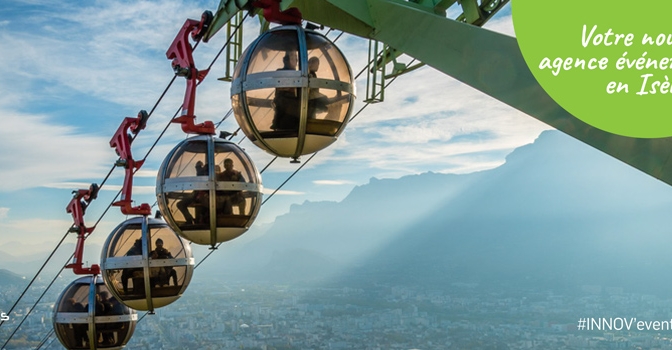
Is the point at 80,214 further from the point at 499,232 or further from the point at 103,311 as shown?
the point at 499,232

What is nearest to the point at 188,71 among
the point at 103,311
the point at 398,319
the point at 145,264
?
the point at 145,264

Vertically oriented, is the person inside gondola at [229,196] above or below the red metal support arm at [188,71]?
below

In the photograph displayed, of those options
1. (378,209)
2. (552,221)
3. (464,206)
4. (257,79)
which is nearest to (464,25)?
(257,79)

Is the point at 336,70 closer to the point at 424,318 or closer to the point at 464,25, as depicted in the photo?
the point at 464,25

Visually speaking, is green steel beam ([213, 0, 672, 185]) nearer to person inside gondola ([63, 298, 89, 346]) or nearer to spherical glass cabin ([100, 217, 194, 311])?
spherical glass cabin ([100, 217, 194, 311])

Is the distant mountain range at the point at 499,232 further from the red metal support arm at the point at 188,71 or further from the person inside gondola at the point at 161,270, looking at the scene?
the red metal support arm at the point at 188,71

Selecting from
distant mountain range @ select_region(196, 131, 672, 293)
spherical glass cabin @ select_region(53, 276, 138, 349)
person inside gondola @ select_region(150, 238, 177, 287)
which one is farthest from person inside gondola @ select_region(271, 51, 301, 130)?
distant mountain range @ select_region(196, 131, 672, 293)

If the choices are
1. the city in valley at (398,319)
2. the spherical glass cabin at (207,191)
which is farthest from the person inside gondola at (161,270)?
the city in valley at (398,319)
